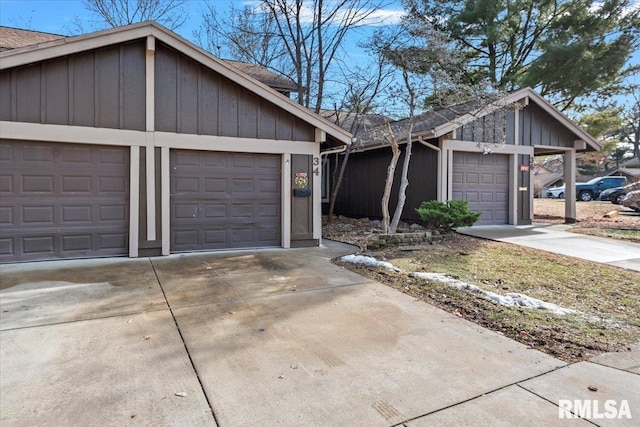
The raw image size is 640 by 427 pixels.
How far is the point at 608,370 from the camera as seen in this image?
280 cm

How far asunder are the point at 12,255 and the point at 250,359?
217 inches

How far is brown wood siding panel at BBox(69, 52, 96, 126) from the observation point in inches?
252

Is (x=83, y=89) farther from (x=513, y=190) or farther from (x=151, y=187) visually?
(x=513, y=190)

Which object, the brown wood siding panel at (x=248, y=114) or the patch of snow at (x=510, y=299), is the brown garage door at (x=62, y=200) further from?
the patch of snow at (x=510, y=299)

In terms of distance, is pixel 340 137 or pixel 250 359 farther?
pixel 340 137

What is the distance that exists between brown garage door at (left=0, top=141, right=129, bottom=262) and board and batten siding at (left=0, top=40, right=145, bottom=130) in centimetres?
46

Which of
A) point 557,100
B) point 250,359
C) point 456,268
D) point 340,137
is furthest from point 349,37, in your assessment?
point 250,359

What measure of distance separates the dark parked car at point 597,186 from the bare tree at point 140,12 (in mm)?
24562

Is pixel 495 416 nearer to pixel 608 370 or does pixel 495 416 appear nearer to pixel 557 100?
pixel 608 370

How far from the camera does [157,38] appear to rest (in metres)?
6.75

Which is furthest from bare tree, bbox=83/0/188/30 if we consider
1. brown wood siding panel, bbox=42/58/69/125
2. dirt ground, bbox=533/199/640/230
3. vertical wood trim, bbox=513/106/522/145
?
dirt ground, bbox=533/199/640/230

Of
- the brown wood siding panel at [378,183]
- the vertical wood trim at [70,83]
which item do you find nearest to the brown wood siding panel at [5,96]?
the vertical wood trim at [70,83]

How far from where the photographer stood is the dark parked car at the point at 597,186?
23406 millimetres

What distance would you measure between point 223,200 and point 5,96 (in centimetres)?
374
